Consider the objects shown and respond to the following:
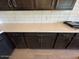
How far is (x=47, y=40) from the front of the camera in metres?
2.19

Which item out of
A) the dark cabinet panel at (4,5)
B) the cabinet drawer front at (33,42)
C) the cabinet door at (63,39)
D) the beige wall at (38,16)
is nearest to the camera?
the dark cabinet panel at (4,5)

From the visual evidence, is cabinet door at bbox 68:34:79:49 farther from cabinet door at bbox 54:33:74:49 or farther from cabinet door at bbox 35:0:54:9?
cabinet door at bbox 35:0:54:9

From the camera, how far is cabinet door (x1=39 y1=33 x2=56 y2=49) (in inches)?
81.5

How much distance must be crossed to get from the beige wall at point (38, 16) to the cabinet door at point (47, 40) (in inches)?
22.7

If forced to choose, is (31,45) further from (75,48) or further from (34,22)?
(75,48)

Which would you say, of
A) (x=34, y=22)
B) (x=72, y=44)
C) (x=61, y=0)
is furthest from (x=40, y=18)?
(x=72, y=44)

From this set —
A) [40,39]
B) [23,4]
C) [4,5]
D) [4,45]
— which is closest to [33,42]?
[40,39]

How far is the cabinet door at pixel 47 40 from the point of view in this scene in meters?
2.07

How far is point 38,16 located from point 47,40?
2.31ft

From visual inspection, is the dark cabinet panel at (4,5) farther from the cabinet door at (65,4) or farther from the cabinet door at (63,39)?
the cabinet door at (63,39)

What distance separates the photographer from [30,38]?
2.14 meters

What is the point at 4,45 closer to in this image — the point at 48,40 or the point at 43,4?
the point at 48,40

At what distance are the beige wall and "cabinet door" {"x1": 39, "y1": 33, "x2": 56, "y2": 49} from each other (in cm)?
58

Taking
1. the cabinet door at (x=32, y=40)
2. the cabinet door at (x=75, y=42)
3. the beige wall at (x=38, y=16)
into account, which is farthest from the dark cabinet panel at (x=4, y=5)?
the cabinet door at (x=75, y=42)
